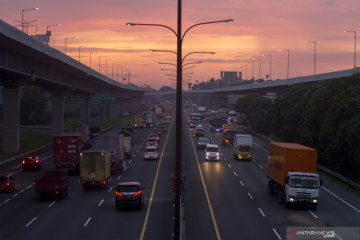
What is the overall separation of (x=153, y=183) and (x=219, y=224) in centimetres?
1947

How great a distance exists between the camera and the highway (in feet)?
105

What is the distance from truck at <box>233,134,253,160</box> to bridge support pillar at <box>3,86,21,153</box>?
24187 mm

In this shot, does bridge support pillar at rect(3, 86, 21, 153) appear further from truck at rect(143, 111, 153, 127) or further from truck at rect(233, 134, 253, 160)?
truck at rect(143, 111, 153, 127)

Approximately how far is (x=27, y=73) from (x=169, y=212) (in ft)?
112

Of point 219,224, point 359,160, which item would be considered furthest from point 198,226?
point 359,160

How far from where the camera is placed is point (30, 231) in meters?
32.7

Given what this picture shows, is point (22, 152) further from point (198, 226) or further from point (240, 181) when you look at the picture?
point (198, 226)

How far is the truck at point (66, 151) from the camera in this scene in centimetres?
6106

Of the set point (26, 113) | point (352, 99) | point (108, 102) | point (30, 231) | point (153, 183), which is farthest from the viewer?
point (26, 113)

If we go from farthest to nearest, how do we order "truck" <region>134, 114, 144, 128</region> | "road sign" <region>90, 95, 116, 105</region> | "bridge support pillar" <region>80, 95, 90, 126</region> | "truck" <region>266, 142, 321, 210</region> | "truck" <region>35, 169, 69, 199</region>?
"truck" <region>134, 114, 144, 128</region> → "bridge support pillar" <region>80, 95, 90, 126</region> → "road sign" <region>90, 95, 116, 105</region> → "truck" <region>35, 169, 69, 199</region> → "truck" <region>266, 142, 321, 210</region>

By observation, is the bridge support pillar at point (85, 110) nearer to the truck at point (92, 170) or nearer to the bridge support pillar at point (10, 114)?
the bridge support pillar at point (10, 114)

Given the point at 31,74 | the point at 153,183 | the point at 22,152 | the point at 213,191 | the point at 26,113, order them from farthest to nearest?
the point at 26,113 → the point at 22,152 → the point at 31,74 → the point at 153,183 → the point at 213,191

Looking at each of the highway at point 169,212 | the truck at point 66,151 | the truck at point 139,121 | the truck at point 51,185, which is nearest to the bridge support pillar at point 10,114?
the highway at point 169,212

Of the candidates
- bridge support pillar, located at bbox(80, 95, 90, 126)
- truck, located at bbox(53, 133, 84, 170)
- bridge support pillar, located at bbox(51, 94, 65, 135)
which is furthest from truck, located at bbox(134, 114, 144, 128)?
truck, located at bbox(53, 133, 84, 170)
